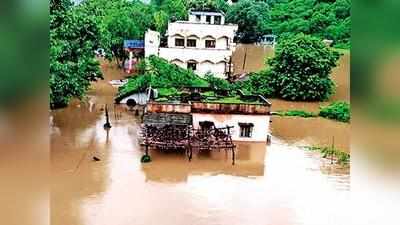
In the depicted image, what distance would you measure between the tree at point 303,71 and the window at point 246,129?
4.82 m

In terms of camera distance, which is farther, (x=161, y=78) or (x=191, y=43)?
(x=191, y=43)

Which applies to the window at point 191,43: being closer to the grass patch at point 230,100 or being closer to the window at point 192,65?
the window at point 192,65

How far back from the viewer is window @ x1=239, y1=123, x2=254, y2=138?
368 inches

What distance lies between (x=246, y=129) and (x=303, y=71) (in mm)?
5104

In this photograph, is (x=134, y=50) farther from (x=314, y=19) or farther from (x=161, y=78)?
(x=314, y=19)

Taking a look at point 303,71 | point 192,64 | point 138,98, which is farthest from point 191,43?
point 303,71

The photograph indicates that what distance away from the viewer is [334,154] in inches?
350
